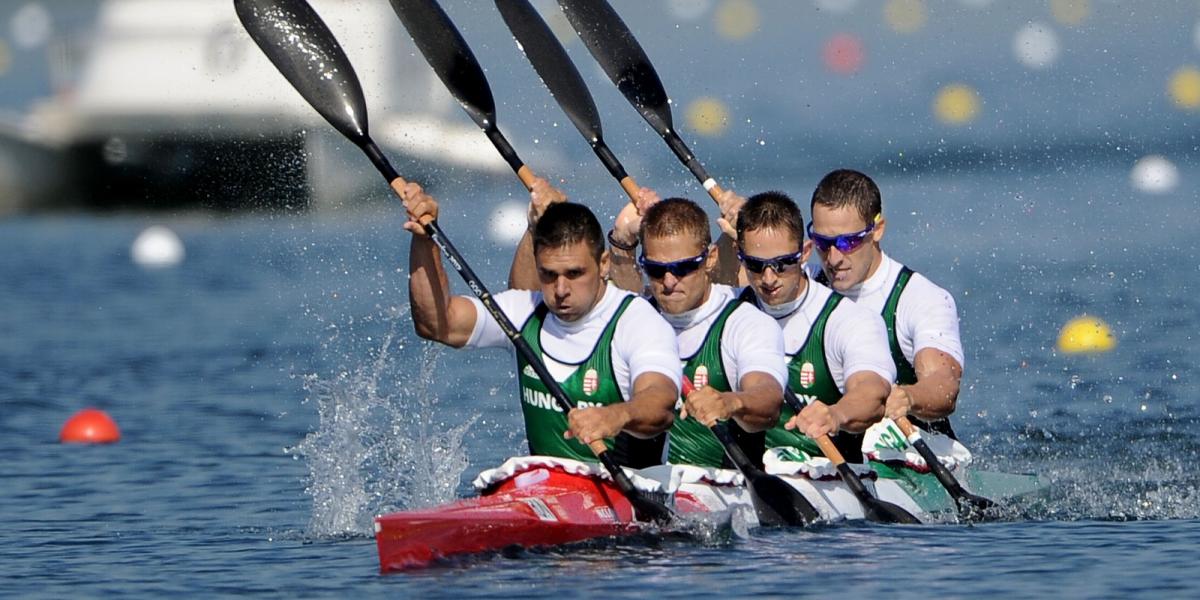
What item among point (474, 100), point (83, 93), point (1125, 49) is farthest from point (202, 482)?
point (1125, 49)

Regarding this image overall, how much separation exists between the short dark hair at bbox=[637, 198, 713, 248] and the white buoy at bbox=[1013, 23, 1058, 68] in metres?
33.6

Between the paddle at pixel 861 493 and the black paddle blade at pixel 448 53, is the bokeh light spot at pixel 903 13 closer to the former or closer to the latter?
the black paddle blade at pixel 448 53

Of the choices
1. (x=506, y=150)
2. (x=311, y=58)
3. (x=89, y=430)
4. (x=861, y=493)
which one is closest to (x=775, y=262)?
(x=861, y=493)

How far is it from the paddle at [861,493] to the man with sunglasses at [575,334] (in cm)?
81

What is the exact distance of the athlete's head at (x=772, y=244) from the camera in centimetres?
909

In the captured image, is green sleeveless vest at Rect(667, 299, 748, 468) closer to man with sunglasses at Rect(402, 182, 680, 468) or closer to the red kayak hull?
man with sunglasses at Rect(402, 182, 680, 468)

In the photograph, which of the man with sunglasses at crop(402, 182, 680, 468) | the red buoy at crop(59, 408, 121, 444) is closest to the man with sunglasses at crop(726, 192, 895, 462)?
the man with sunglasses at crop(402, 182, 680, 468)

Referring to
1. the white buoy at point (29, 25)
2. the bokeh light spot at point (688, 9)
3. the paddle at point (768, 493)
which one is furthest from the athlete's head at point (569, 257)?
the white buoy at point (29, 25)

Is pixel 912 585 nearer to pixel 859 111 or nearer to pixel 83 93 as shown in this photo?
pixel 83 93

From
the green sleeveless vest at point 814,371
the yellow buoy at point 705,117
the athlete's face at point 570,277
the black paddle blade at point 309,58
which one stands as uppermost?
the yellow buoy at point 705,117

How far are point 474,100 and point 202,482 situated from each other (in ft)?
10.3

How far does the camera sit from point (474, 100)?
10.5 meters

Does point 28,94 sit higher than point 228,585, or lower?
higher

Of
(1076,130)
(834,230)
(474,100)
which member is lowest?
(834,230)
